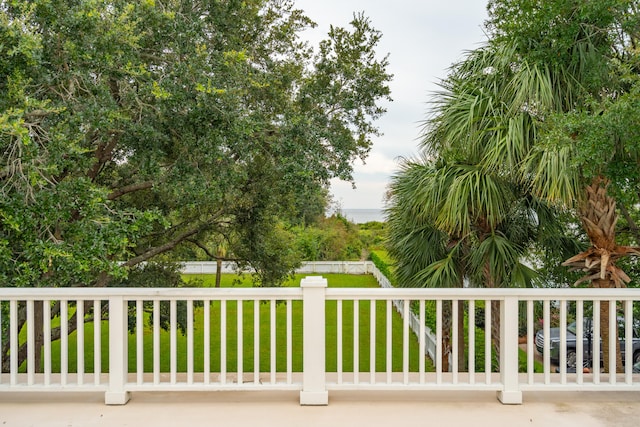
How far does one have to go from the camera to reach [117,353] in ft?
9.81

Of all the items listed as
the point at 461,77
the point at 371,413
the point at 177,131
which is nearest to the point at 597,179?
the point at 461,77

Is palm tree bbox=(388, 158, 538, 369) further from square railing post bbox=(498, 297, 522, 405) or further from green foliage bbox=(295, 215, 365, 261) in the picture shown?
green foliage bbox=(295, 215, 365, 261)

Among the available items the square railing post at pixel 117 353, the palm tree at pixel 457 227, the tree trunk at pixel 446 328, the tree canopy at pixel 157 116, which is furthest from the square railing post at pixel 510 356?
the tree trunk at pixel 446 328

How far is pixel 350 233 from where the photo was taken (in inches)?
979

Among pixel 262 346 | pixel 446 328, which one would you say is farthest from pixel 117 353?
pixel 262 346

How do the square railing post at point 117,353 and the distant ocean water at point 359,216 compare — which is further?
the distant ocean water at point 359,216

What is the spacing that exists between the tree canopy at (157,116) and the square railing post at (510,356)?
2.25 m

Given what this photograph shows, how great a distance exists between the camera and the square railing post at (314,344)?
3.00 meters

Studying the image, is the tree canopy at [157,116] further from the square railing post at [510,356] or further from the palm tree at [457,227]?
the square railing post at [510,356]

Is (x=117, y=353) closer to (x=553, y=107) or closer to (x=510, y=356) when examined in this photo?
(x=510, y=356)

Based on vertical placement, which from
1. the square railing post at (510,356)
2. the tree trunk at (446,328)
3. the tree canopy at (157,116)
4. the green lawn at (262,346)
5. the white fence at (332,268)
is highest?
the tree canopy at (157,116)

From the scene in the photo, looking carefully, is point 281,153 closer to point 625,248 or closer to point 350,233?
point 625,248

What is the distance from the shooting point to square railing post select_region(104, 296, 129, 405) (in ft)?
9.81

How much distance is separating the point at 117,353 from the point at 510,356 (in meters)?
2.52
